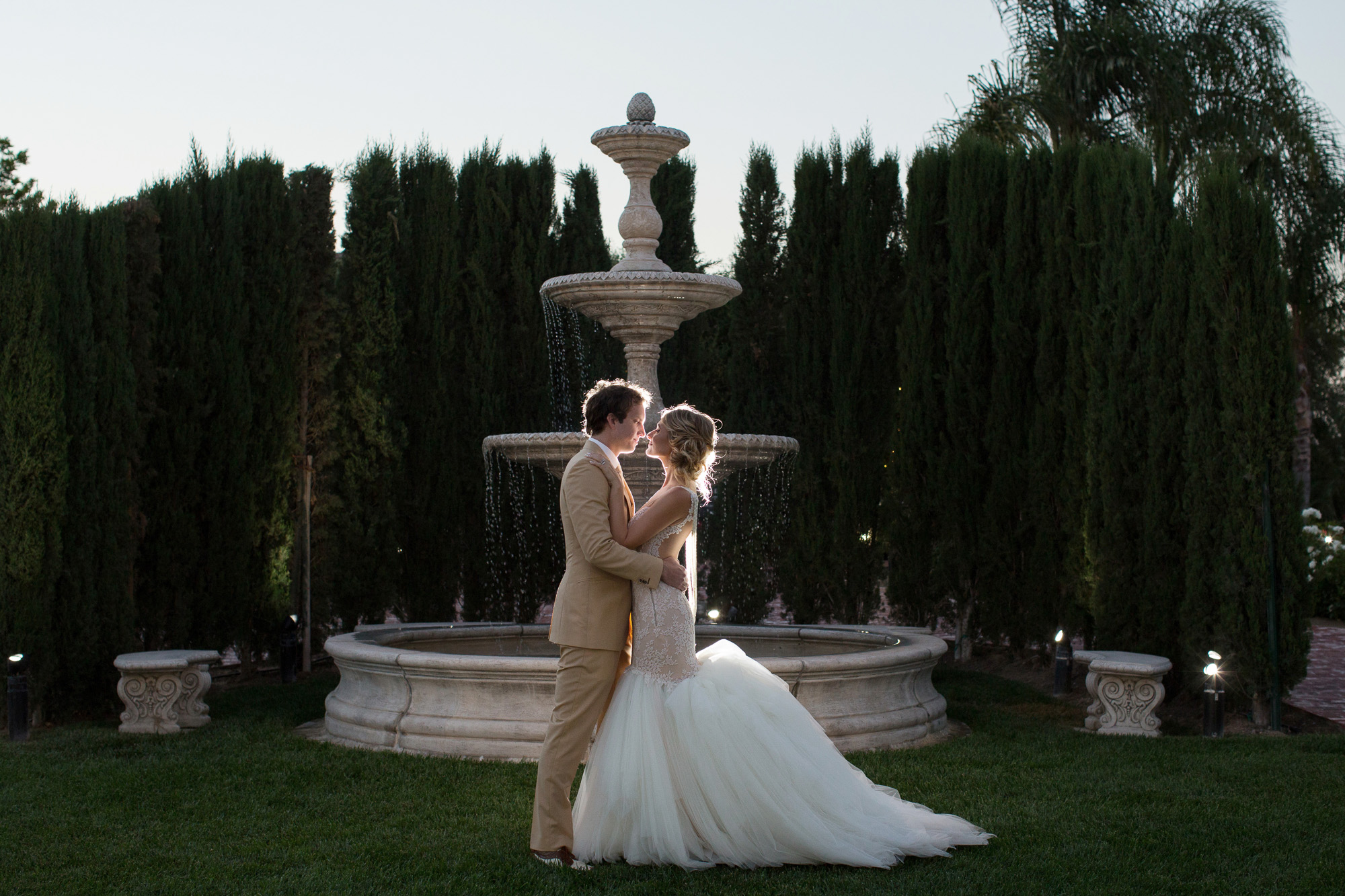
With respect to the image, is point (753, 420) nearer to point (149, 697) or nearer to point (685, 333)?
point (685, 333)

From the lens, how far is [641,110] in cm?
821

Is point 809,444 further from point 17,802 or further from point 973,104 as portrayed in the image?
point 973,104

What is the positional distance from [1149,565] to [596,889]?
18.2 feet

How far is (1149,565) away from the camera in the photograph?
8188mm

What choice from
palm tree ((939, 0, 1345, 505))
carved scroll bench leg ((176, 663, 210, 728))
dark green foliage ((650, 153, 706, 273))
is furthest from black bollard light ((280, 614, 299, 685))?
palm tree ((939, 0, 1345, 505))

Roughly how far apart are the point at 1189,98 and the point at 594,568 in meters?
17.2

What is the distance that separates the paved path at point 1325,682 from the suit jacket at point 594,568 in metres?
5.87

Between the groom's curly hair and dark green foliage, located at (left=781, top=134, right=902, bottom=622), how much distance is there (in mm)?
6438

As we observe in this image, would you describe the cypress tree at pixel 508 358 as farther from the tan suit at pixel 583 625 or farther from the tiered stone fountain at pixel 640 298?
the tan suit at pixel 583 625

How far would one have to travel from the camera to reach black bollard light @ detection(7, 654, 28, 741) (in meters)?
7.00

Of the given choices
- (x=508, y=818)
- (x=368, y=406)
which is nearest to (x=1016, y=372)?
(x=368, y=406)

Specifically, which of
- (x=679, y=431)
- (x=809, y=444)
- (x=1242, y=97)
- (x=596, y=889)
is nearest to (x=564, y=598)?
(x=679, y=431)

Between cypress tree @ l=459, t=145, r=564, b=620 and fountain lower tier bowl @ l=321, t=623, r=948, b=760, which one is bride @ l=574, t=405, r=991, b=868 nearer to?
fountain lower tier bowl @ l=321, t=623, r=948, b=760

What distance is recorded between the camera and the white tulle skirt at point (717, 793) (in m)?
4.29
